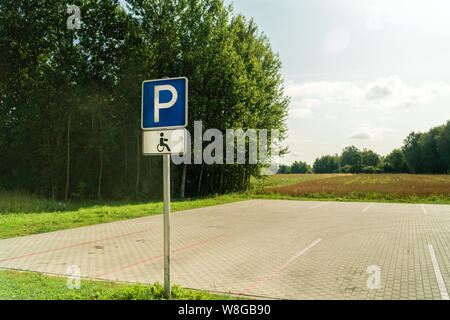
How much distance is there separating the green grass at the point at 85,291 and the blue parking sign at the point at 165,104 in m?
2.45

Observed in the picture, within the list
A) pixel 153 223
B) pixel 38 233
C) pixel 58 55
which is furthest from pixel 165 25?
pixel 38 233

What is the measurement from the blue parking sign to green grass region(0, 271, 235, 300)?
8.02 ft

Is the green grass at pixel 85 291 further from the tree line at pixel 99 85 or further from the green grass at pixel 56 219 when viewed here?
the tree line at pixel 99 85

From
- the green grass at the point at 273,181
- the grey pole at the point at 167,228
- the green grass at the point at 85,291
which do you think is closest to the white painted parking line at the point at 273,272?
the green grass at the point at 85,291

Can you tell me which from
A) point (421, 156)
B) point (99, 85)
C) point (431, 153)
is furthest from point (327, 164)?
point (99, 85)

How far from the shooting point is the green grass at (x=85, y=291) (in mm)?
4797

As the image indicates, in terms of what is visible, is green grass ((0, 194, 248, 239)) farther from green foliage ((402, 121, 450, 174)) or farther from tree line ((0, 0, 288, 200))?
green foliage ((402, 121, 450, 174))

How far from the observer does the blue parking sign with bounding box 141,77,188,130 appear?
4602 mm

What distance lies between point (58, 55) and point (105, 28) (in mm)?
3690

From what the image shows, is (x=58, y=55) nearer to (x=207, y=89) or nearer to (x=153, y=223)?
(x=207, y=89)

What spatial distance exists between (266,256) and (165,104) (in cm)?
489

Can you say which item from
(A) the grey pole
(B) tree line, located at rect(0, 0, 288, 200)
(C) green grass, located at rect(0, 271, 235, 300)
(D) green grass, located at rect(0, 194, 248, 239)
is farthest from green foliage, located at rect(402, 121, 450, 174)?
(A) the grey pole

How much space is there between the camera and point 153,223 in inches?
518

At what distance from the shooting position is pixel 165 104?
4.71 meters
